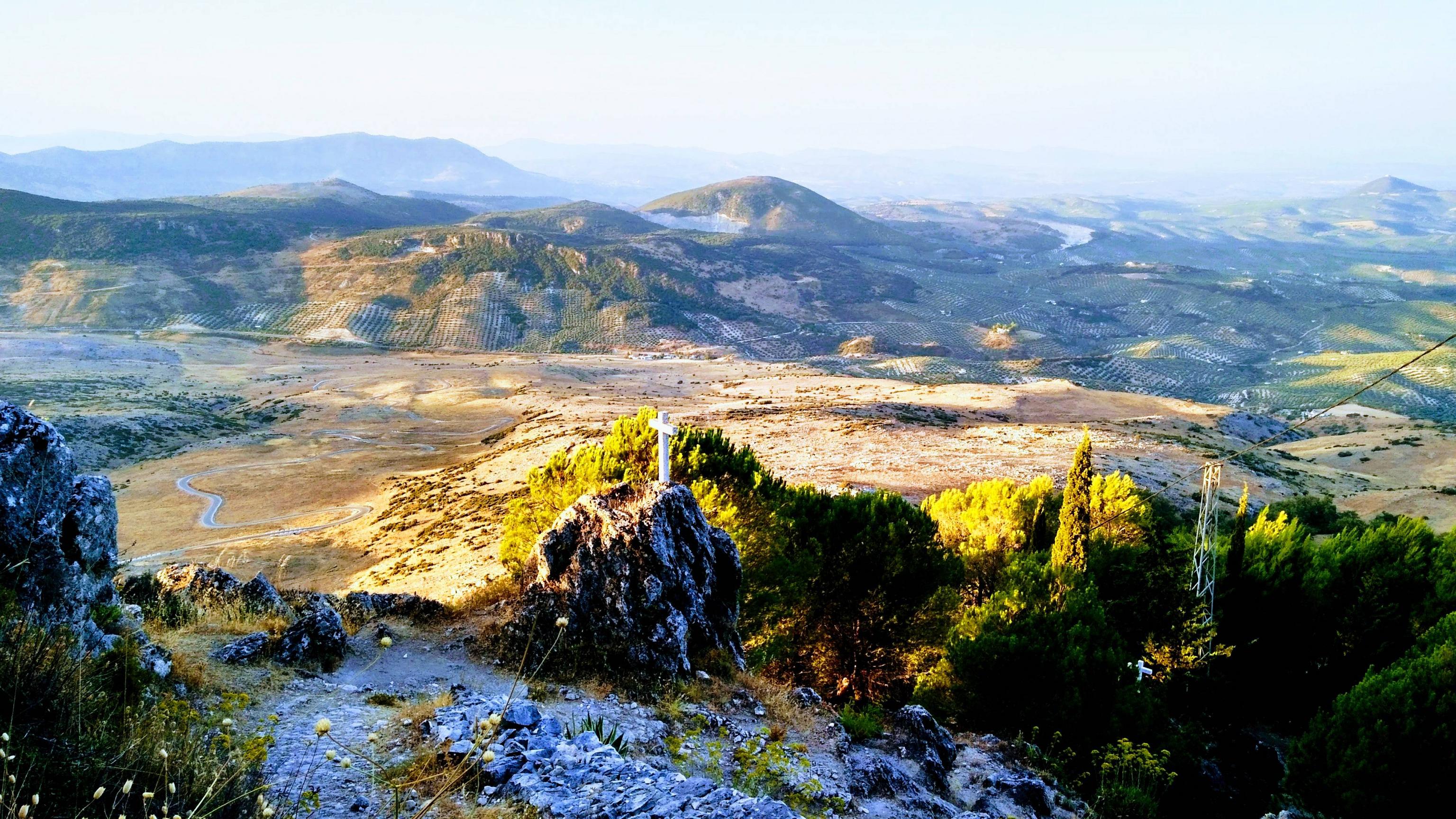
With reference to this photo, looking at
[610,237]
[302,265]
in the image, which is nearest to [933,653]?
[302,265]

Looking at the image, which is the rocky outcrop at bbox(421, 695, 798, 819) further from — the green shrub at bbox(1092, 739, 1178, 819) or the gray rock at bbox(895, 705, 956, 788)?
the green shrub at bbox(1092, 739, 1178, 819)

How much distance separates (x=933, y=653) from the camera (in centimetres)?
1500

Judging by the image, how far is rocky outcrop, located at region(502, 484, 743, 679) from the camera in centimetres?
1021

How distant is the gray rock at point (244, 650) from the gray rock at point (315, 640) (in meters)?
0.18

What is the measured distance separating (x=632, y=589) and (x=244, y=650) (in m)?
4.58

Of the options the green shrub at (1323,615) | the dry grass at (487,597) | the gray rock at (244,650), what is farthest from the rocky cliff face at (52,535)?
the green shrub at (1323,615)

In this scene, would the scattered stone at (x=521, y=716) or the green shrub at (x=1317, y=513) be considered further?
the green shrub at (x=1317, y=513)

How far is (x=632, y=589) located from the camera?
1041 centimetres

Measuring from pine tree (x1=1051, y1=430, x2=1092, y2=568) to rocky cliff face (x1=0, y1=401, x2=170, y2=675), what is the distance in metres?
17.3

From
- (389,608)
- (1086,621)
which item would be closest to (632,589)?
(389,608)

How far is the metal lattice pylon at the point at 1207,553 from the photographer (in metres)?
17.3

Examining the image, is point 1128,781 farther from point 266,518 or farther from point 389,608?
point 266,518

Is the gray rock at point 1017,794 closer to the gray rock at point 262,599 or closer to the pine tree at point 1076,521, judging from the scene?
the pine tree at point 1076,521

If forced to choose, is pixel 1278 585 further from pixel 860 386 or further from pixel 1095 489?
pixel 860 386
